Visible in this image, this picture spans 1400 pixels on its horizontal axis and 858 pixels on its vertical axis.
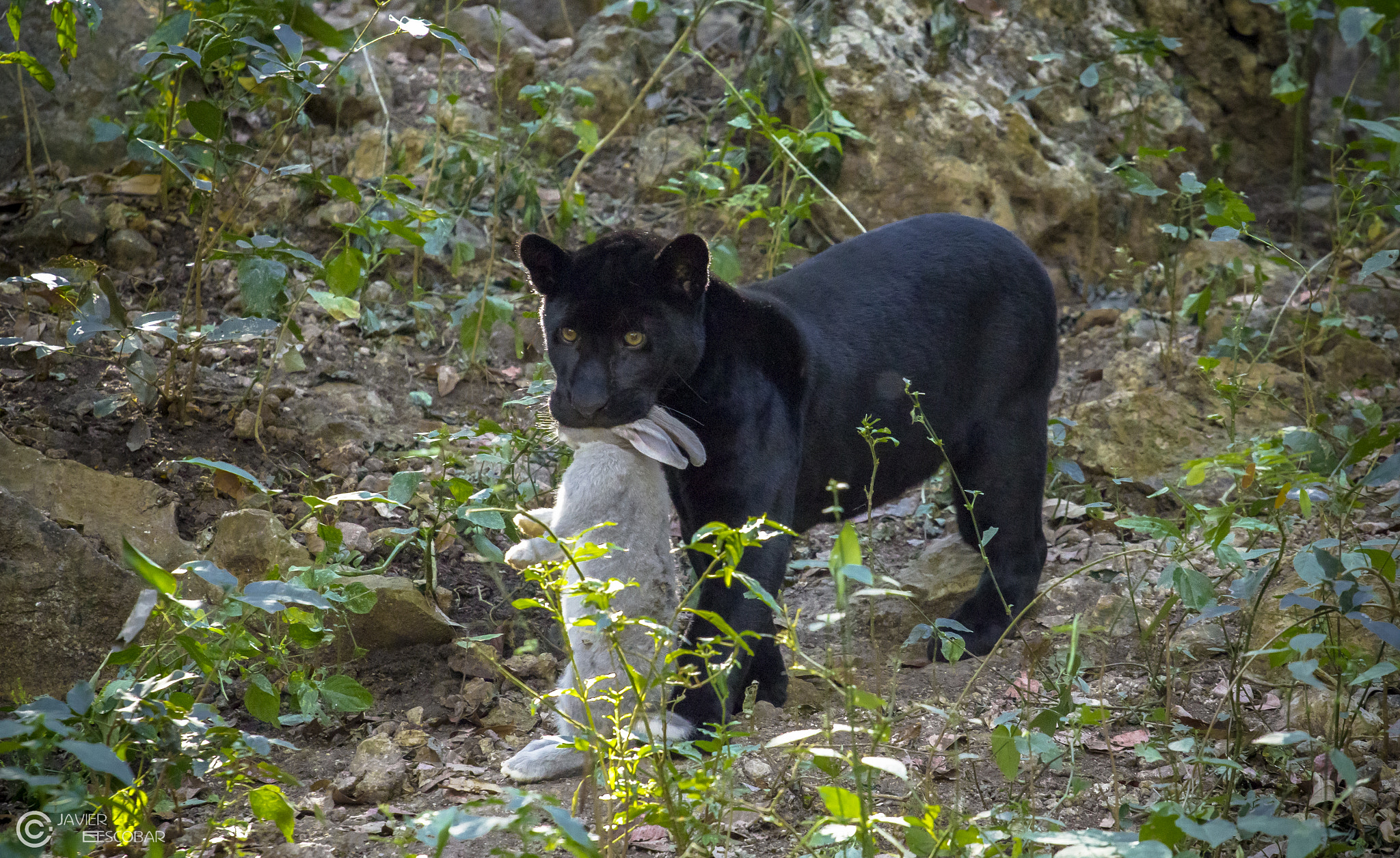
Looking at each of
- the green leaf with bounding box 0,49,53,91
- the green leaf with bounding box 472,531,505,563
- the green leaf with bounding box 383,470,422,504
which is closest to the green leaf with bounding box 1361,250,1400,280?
the green leaf with bounding box 472,531,505,563

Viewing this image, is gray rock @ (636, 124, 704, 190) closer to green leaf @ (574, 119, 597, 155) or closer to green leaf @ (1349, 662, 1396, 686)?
green leaf @ (574, 119, 597, 155)

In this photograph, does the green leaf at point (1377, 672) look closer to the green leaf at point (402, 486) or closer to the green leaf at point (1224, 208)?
the green leaf at point (1224, 208)

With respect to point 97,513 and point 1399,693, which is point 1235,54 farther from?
point 97,513

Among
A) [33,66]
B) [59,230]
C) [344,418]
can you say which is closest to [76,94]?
[59,230]

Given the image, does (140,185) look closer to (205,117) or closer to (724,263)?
(205,117)

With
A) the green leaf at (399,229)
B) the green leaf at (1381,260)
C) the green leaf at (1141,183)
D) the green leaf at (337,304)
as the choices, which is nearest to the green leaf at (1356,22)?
the green leaf at (1381,260)

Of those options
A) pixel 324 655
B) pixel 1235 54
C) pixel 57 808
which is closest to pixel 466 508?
pixel 324 655

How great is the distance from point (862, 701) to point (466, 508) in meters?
1.75

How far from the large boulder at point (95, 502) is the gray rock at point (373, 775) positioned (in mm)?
958

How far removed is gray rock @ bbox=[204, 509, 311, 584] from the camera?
11.5 ft

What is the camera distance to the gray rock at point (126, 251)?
5.15 m

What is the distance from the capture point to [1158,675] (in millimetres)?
3141

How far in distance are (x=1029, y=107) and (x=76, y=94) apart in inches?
201

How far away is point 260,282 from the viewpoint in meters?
3.53
